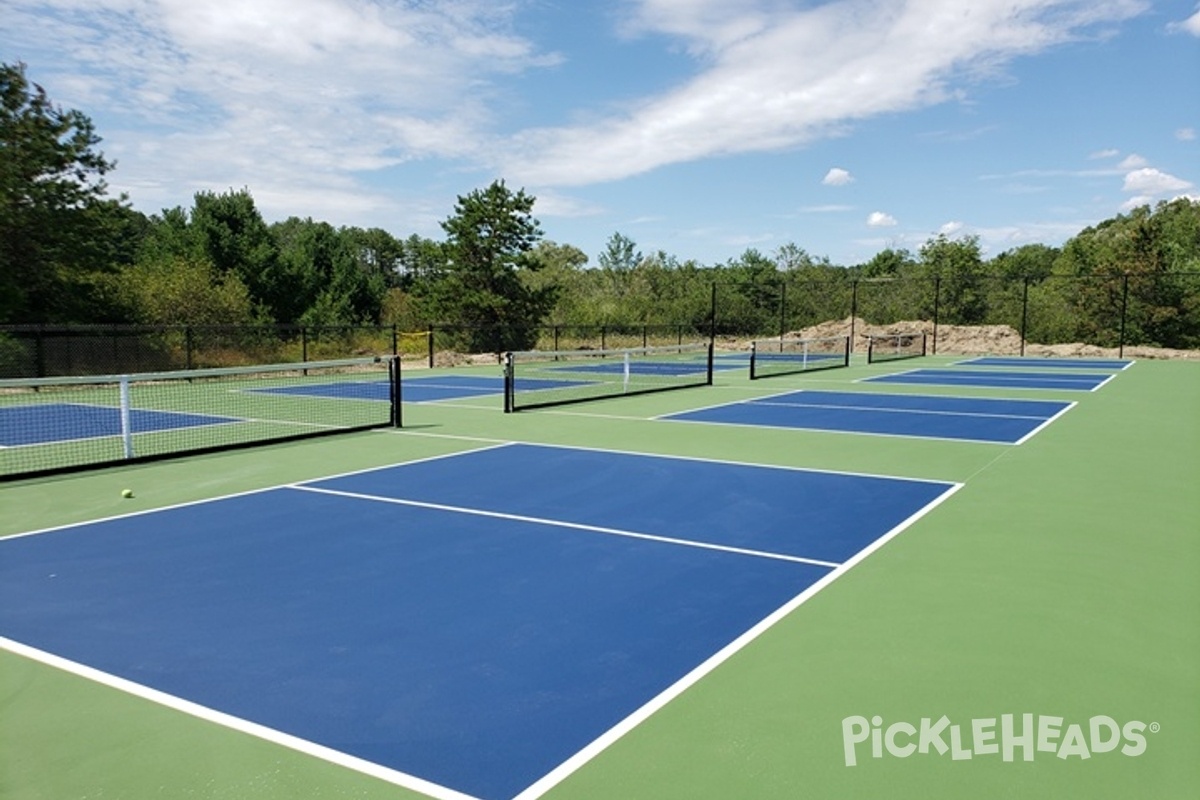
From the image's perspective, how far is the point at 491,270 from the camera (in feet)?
118

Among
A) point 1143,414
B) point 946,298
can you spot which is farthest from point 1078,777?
point 946,298

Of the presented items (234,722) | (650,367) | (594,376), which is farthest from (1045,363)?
(234,722)

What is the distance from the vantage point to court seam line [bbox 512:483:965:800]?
3131mm

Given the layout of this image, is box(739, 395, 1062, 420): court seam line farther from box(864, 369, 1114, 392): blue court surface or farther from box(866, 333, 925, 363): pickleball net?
box(866, 333, 925, 363): pickleball net

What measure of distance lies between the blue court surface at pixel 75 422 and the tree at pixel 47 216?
314 inches

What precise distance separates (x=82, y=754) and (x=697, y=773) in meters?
2.41

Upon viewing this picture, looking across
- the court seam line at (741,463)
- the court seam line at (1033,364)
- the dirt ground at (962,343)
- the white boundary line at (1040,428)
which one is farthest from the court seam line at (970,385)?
the dirt ground at (962,343)

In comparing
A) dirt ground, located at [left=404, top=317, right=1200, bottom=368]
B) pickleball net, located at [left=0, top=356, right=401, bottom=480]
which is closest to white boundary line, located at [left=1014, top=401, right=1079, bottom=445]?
pickleball net, located at [left=0, top=356, right=401, bottom=480]

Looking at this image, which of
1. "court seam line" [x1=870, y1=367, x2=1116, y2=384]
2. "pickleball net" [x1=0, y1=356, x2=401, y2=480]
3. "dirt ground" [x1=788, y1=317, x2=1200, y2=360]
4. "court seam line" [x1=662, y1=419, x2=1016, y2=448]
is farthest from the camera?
"dirt ground" [x1=788, y1=317, x2=1200, y2=360]

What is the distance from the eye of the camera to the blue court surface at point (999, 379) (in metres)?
20.9

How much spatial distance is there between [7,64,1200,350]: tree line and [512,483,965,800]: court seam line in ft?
72.9

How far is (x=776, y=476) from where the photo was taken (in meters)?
9.12

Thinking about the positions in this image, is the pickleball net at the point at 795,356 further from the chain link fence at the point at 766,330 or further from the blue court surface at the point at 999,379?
the blue court surface at the point at 999,379

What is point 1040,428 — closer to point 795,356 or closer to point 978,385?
point 978,385
